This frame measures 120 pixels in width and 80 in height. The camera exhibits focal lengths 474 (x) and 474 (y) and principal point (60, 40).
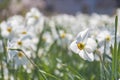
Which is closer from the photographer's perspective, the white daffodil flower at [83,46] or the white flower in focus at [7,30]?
the white daffodil flower at [83,46]

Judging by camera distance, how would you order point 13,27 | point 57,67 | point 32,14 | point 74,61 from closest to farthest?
1. point 13,27
2. point 57,67
3. point 32,14
4. point 74,61

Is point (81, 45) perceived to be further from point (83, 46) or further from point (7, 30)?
point (7, 30)

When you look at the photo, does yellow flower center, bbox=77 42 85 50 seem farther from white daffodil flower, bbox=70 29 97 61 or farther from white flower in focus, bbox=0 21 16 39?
white flower in focus, bbox=0 21 16 39

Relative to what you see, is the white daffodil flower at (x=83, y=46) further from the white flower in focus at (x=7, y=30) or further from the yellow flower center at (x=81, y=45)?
the white flower in focus at (x=7, y=30)

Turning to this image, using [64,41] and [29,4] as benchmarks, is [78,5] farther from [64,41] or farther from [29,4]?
[64,41]

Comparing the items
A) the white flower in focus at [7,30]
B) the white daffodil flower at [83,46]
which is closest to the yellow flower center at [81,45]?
the white daffodil flower at [83,46]

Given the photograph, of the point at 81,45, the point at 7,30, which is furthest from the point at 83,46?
the point at 7,30

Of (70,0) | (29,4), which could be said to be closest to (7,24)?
(29,4)

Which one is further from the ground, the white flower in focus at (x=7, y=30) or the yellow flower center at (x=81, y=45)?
the white flower in focus at (x=7, y=30)

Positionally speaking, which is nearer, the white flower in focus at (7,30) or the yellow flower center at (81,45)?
the yellow flower center at (81,45)

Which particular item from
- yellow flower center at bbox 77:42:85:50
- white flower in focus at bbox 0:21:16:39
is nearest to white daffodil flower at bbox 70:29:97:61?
yellow flower center at bbox 77:42:85:50

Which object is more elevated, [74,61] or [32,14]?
[32,14]
